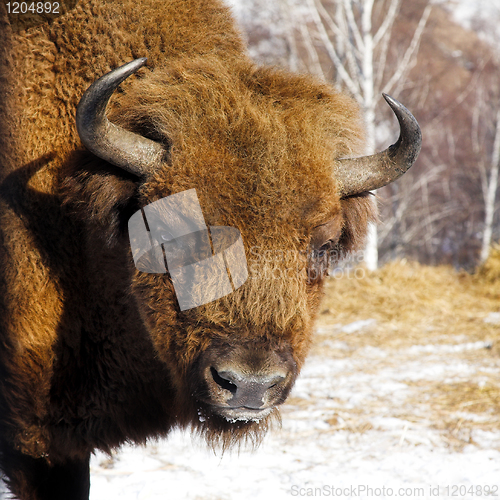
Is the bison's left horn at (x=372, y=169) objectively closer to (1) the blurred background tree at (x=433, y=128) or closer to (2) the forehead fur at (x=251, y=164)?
(2) the forehead fur at (x=251, y=164)

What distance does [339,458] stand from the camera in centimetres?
356

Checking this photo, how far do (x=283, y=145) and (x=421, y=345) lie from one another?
16.0 ft

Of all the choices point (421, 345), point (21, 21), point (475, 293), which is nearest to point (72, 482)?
point (21, 21)

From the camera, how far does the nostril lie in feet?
6.57

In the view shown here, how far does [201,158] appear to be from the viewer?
219 cm

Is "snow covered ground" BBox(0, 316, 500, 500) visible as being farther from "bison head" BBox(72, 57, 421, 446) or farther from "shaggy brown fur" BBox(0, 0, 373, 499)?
"bison head" BBox(72, 57, 421, 446)

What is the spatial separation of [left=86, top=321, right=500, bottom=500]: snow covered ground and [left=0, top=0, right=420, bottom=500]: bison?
0.59m

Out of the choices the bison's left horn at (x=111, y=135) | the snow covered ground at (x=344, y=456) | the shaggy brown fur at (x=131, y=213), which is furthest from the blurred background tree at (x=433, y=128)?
the bison's left horn at (x=111, y=135)

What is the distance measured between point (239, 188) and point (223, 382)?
31.0 inches

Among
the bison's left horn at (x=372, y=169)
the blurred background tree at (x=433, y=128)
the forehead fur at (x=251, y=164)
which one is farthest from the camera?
the blurred background tree at (x=433, y=128)

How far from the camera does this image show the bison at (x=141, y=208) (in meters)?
2.11

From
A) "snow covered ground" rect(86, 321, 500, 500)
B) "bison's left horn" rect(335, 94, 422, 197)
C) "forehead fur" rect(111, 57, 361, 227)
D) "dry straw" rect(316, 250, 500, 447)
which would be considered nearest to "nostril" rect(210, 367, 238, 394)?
"forehead fur" rect(111, 57, 361, 227)

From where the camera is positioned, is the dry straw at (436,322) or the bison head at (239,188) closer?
the bison head at (239,188)

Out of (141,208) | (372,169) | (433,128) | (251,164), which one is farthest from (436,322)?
(433,128)
